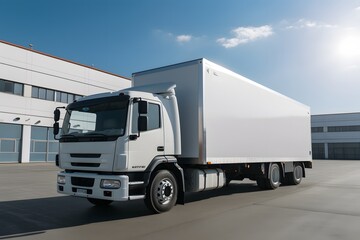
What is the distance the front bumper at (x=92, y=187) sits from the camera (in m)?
6.43

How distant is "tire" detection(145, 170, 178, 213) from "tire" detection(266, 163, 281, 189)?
5.58 metres

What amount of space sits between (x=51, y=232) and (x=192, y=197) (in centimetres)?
527

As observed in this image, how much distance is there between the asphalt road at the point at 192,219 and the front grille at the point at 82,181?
0.79m

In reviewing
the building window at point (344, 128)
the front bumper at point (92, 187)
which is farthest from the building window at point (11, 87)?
the building window at point (344, 128)

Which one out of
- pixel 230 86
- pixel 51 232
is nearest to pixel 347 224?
pixel 230 86

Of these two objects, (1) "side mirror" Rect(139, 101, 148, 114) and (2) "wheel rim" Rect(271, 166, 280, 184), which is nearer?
(1) "side mirror" Rect(139, 101, 148, 114)

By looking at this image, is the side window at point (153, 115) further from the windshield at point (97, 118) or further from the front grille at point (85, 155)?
the front grille at point (85, 155)

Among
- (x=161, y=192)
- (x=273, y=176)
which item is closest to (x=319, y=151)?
(x=273, y=176)

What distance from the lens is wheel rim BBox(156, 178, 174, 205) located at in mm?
7395

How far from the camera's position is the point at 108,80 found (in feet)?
130

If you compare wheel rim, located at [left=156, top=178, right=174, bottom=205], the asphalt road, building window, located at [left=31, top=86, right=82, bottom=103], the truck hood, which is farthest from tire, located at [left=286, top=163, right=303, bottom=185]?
building window, located at [left=31, top=86, right=82, bottom=103]

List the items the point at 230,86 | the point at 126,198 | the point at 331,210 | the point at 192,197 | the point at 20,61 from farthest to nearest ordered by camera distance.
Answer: the point at 20,61 → the point at 192,197 → the point at 230,86 → the point at 331,210 → the point at 126,198

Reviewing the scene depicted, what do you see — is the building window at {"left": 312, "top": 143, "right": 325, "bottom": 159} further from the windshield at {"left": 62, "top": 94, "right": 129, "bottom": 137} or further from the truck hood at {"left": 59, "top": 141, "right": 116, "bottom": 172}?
the truck hood at {"left": 59, "top": 141, "right": 116, "bottom": 172}

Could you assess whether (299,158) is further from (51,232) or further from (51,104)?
(51,104)
